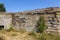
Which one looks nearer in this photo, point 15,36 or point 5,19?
point 15,36

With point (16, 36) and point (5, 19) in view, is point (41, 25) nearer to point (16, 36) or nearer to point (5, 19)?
point (16, 36)

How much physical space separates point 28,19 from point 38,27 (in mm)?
928

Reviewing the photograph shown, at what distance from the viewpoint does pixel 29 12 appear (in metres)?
11.4

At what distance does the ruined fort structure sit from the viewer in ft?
35.2

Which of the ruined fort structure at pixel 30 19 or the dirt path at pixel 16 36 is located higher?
the ruined fort structure at pixel 30 19

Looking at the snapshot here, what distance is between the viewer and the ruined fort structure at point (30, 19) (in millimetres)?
10742

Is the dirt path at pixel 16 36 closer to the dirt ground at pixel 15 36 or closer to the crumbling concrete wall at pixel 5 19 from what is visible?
the dirt ground at pixel 15 36

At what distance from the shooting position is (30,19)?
36.9 ft

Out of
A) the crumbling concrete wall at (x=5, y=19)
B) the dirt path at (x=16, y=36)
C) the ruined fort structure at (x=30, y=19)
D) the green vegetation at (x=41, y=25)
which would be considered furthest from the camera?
the crumbling concrete wall at (x=5, y=19)

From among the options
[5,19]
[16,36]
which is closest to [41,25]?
[16,36]

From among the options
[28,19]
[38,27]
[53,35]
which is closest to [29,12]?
[28,19]

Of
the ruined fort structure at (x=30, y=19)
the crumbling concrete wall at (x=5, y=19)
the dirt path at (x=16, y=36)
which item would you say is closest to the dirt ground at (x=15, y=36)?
the dirt path at (x=16, y=36)

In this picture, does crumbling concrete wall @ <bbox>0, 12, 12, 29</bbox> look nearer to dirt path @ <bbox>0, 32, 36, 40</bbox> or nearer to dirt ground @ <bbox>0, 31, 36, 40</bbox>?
dirt ground @ <bbox>0, 31, 36, 40</bbox>

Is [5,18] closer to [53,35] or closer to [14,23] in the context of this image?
[14,23]
